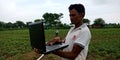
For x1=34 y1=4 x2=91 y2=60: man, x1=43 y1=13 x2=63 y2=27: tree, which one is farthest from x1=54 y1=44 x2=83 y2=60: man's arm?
x1=43 y1=13 x2=63 y2=27: tree

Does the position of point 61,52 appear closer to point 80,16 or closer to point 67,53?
point 67,53

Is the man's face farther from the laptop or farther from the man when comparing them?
the laptop

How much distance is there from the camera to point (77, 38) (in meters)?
2.81

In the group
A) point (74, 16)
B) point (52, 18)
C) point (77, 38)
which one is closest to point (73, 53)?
point (77, 38)

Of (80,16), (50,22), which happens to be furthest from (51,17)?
(80,16)

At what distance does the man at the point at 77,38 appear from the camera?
2789mm

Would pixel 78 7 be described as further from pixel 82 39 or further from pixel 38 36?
pixel 38 36

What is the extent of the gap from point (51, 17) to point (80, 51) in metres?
98.1

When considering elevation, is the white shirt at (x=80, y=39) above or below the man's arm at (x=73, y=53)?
above

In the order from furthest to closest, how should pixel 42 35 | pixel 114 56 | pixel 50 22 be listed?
1. pixel 50 22
2. pixel 114 56
3. pixel 42 35

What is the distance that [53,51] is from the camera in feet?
8.95

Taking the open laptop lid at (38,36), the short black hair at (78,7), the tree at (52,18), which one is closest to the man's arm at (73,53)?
the open laptop lid at (38,36)

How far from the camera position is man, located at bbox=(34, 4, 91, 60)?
2789 mm

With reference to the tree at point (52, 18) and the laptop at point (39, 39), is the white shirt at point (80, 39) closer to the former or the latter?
the laptop at point (39, 39)
